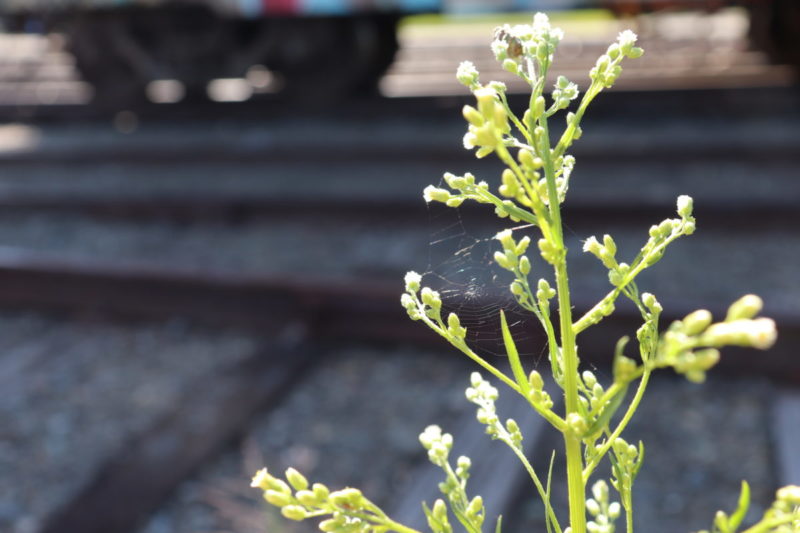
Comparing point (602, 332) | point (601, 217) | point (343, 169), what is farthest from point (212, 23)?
point (602, 332)

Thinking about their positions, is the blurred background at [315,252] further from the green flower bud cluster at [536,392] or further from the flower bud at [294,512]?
the flower bud at [294,512]

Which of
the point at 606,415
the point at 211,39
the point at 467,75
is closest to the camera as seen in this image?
the point at 606,415

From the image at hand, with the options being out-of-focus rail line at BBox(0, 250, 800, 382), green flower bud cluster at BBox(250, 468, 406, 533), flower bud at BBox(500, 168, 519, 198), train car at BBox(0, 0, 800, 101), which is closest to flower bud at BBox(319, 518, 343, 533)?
green flower bud cluster at BBox(250, 468, 406, 533)

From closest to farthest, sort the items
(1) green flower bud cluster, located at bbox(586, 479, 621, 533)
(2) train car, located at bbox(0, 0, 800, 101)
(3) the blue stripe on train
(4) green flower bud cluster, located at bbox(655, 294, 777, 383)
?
(4) green flower bud cluster, located at bbox(655, 294, 777, 383) → (1) green flower bud cluster, located at bbox(586, 479, 621, 533) → (3) the blue stripe on train → (2) train car, located at bbox(0, 0, 800, 101)

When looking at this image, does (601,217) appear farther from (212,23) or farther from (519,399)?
(212,23)

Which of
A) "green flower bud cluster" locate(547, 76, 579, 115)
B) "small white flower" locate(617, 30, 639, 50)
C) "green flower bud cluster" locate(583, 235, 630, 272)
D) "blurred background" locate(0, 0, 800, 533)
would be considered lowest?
"blurred background" locate(0, 0, 800, 533)

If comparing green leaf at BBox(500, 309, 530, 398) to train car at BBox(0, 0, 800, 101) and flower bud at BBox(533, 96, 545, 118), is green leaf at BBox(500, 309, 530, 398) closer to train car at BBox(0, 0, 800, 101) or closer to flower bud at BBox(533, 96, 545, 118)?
flower bud at BBox(533, 96, 545, 118)

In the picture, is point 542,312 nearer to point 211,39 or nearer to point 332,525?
point 332,525

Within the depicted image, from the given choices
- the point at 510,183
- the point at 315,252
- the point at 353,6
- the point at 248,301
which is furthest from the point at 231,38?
the point at 510,183
